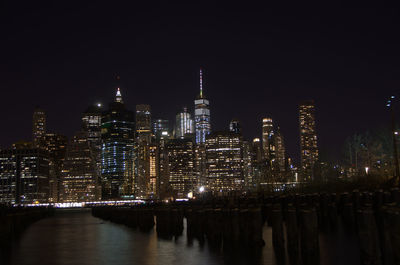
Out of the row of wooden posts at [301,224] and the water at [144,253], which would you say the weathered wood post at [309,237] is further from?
the water at [144,253]

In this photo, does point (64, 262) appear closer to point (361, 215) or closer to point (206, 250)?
point (206, 250)

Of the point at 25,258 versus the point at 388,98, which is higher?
the point at 388,98

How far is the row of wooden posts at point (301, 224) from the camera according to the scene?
2010cm

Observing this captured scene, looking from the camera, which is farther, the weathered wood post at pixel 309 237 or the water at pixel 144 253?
the water at pixel 144 253

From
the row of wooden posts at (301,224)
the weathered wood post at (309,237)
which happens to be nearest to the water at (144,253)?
the row of wooden posts at (301,224)

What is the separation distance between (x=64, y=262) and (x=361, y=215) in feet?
69.3

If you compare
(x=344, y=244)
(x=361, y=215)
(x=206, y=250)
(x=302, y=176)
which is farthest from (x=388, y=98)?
(x=302, y=176)

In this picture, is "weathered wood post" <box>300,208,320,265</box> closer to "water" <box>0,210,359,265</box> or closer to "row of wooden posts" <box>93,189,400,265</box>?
"row of wooden posts" <box>93,189,400,265</box>

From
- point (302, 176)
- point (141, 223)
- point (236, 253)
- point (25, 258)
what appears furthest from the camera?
point (302, 176)

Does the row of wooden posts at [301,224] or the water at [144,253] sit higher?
the row of wooden posts at [301,224]

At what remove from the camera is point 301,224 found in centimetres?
2408

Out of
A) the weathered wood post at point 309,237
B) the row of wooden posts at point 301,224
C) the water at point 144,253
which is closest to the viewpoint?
the row of wooden posts at point 301,224

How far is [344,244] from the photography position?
1211 inches

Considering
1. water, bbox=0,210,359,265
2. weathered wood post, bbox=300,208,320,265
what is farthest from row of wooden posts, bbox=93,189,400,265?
water, bbox=0,210,359,265
